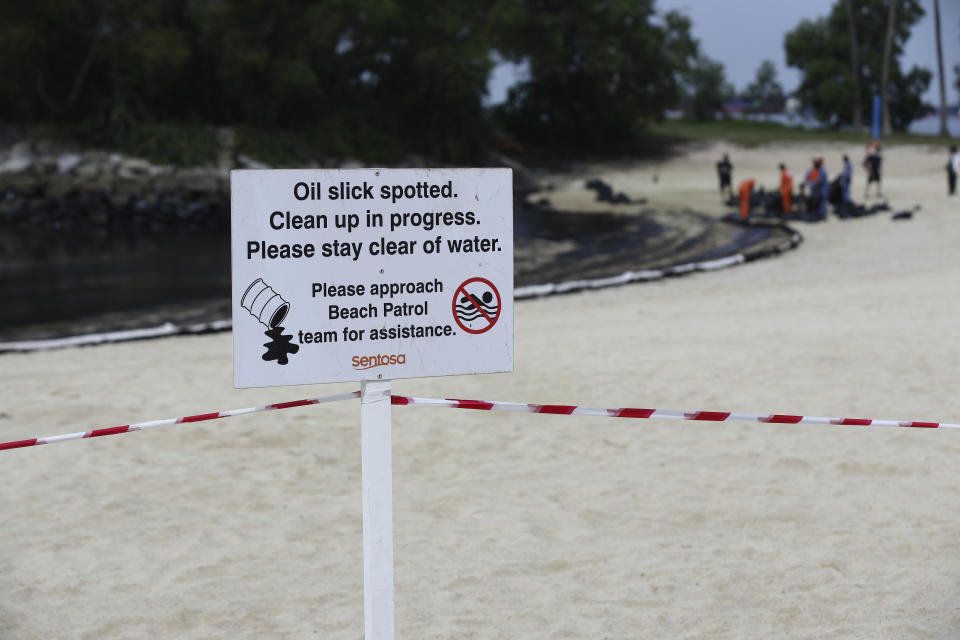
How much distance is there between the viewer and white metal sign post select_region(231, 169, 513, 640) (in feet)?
13.6

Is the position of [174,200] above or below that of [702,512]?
above

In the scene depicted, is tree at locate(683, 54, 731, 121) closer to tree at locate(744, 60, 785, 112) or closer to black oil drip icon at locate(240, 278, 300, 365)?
tree at locate(744, 60, 785, 112)

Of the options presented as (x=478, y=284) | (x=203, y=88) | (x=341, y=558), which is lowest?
(x=341, y=558)

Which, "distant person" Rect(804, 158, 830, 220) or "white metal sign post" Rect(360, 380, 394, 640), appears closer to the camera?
"white metal sign post" Rect(360, 380, 394, 640)

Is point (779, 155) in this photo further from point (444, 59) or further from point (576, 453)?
point (576, 453)

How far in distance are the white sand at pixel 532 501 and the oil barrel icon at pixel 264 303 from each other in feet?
6.30

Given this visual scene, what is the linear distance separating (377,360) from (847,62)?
253 feet

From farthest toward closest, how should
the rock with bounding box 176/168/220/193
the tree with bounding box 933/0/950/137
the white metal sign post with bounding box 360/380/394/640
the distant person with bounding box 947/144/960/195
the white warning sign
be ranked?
the tree with bounding box 933/0/950/137 → the rock with bounding box 176/168/220/193 → the distant person with bounding box 947/144/960/195 → the white metal sign post with bounding box 360/380/394/640 → the white warning sign

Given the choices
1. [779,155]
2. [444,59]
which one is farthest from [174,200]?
[779,155]

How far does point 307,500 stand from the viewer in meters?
7.36

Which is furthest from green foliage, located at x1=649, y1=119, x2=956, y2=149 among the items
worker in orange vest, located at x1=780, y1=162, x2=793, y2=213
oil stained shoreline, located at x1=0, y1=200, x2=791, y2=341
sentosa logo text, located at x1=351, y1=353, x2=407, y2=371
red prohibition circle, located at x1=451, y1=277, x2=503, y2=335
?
sentosa logo text, located at x1=351, y1=353, x2=407, y2=371

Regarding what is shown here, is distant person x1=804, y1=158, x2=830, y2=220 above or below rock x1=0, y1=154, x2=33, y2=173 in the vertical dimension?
below

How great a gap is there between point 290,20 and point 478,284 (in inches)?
1684

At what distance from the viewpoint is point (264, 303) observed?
417 cm
